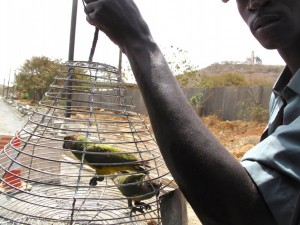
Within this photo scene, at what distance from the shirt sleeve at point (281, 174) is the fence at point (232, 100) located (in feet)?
38.8

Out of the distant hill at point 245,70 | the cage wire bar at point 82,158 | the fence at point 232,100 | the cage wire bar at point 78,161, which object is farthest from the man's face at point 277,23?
the distant hill at point 245,70

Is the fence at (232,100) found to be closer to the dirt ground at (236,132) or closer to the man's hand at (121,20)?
the dirt ground at (236,132)

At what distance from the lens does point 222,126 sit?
495 inches

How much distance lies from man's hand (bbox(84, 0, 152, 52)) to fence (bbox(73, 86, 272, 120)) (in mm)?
11640

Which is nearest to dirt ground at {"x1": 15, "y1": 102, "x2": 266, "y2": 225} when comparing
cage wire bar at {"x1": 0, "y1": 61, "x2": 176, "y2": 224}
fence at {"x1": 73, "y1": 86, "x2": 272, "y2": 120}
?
fence at {"x1": 73, "y1": 86, "x2": 272, "y2": 120}

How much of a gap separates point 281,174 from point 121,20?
520 millimetres

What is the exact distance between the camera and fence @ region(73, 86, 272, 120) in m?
13.5

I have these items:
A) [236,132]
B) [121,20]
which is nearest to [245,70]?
[236,132]

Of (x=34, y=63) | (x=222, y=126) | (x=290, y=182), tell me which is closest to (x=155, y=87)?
(x=290, y=182)

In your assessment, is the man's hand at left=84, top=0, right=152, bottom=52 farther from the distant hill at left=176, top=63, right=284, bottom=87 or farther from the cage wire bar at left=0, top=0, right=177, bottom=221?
the distant hill at left=176, top=63, right=284, bottom=87

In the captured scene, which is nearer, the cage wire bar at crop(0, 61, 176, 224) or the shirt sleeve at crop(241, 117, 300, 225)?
the shirt sleeve at crop(241, 117, 300, 225)

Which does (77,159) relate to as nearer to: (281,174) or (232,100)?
(281,174)

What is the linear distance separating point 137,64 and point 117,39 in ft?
0.38

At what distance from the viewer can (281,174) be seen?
26.8 inches
